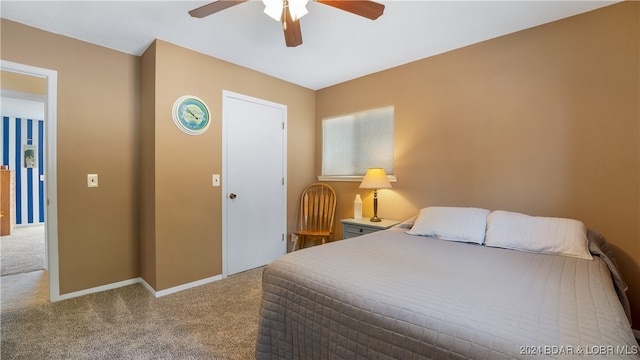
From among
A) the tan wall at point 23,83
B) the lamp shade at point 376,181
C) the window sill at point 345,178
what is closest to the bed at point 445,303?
the lamp shade at point 376,181

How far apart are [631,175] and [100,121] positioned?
167 inches

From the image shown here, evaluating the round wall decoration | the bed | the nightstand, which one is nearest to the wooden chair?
the nightstand

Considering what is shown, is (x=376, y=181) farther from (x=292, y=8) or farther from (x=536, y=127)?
(x=292, y=8)

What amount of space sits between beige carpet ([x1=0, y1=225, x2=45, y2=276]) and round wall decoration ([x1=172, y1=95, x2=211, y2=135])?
8.50 ft

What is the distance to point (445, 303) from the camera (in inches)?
39.8

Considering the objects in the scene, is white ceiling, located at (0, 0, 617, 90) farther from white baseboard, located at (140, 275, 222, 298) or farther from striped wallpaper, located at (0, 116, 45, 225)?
striped wallpaper, located at (0, 116, 45, 225)

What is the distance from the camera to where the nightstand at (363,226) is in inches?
108

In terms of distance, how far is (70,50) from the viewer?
240 centimetres

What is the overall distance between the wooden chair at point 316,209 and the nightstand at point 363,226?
504 millimetres

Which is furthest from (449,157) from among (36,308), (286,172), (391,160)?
(36,308)

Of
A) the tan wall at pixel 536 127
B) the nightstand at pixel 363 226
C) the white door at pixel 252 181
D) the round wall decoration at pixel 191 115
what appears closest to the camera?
the tan wall at pixel 536 127

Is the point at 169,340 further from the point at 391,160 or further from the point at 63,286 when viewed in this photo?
the point at 391,160

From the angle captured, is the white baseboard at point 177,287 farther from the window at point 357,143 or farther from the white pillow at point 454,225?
the white pillow at point 454,225

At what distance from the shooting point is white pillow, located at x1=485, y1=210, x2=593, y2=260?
1.65m
